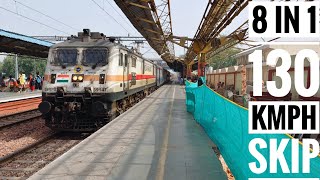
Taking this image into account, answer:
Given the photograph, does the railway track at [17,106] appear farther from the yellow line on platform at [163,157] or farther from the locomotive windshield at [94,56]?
the yellow line on platform at [163,157]

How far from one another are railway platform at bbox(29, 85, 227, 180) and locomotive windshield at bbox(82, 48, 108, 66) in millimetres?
2648

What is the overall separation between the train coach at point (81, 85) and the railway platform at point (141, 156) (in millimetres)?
1264

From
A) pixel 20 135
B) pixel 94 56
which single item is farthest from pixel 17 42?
pixel 94 56

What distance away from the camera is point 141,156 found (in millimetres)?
6539

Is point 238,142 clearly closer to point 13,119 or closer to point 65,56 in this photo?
point 65,56

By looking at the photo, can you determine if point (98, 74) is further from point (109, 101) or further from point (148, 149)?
point (148, 149)

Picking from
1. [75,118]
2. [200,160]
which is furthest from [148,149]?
[75,118]

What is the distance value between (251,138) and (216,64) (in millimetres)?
95920

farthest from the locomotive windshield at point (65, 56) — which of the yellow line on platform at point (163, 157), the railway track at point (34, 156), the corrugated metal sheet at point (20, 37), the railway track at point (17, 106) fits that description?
the railway track at point (17, 106)

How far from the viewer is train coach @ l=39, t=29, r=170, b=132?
10.7m

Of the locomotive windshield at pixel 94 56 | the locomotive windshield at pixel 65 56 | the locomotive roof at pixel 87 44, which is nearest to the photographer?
the locomotive windshield at pixel 94 56

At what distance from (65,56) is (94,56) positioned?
1116mm

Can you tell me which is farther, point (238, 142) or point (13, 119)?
point (13, 119)

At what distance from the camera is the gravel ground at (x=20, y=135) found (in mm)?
9359
